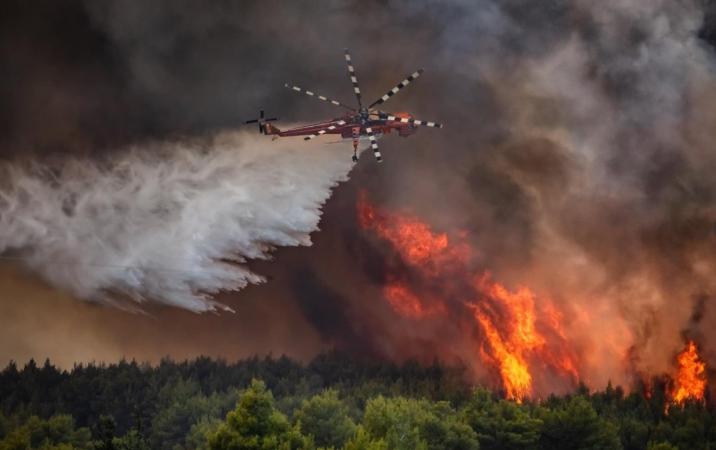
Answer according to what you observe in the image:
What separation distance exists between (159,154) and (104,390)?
99.8 ft

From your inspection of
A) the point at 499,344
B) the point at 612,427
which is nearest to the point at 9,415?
the point at 499,344

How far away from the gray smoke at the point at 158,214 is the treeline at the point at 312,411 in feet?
34.9

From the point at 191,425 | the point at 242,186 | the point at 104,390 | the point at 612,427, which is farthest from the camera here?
the point at 104,390

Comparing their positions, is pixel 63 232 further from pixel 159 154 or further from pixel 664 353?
pixel 664 353

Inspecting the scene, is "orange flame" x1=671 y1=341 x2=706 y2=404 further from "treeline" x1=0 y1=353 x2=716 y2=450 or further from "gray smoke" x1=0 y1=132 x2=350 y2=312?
"gray smoke" x1=0 y1=132 x2=350 y2=312

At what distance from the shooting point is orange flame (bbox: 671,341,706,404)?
7856cm

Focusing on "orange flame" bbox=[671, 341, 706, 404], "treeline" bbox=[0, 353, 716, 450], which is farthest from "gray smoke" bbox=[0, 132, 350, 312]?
"orange flame" bbox=[671, 341, 706, 404]

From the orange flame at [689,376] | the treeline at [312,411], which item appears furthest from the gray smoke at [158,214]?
the orange flame at [689,376]

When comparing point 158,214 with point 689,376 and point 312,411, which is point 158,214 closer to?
point 312,411

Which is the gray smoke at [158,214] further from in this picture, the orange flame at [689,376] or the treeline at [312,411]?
the orange flame at [689,376]

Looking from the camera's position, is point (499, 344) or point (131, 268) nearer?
point (131, 268)

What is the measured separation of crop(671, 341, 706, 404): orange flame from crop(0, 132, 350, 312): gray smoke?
32.9m

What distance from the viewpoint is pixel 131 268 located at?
68.2 meters

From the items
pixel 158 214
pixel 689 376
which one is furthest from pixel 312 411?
pixel 689 376
